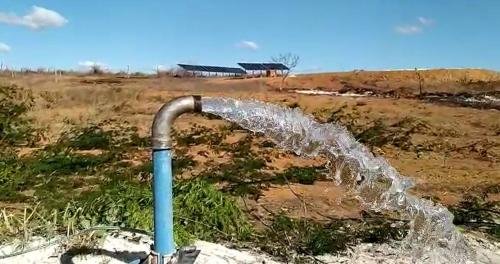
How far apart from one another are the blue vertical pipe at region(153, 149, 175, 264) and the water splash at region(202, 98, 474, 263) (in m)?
0.26

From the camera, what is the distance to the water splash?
2.43 metres

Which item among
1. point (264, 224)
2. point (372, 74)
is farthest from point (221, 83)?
point (264, 224)

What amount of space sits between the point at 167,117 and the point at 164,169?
0.18 meters

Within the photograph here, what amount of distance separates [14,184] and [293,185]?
3.09 metres

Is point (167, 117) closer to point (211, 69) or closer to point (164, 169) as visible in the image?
point (164, 169)

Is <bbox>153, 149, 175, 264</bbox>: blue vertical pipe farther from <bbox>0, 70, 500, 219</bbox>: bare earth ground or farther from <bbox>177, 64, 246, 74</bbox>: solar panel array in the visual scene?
<bbox>177, 64, 246, 74</bbox>: solar panel array

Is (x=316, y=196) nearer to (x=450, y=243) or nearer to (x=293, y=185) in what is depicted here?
(x=293, y=185)

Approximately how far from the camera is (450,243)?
12.1 ft

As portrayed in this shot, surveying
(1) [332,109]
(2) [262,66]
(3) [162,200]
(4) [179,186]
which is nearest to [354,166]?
(3) [162,200]

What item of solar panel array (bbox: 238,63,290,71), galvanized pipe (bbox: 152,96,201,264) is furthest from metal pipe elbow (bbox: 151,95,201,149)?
solar panel array (bbox: 238,63,290,71)

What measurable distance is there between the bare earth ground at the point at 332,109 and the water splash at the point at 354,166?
180 centimetres

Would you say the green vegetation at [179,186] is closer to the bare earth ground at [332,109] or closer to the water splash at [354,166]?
the bare earth ground at [332,109]

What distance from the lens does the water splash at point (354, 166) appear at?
243 centimetres

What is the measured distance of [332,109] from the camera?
12047mm
